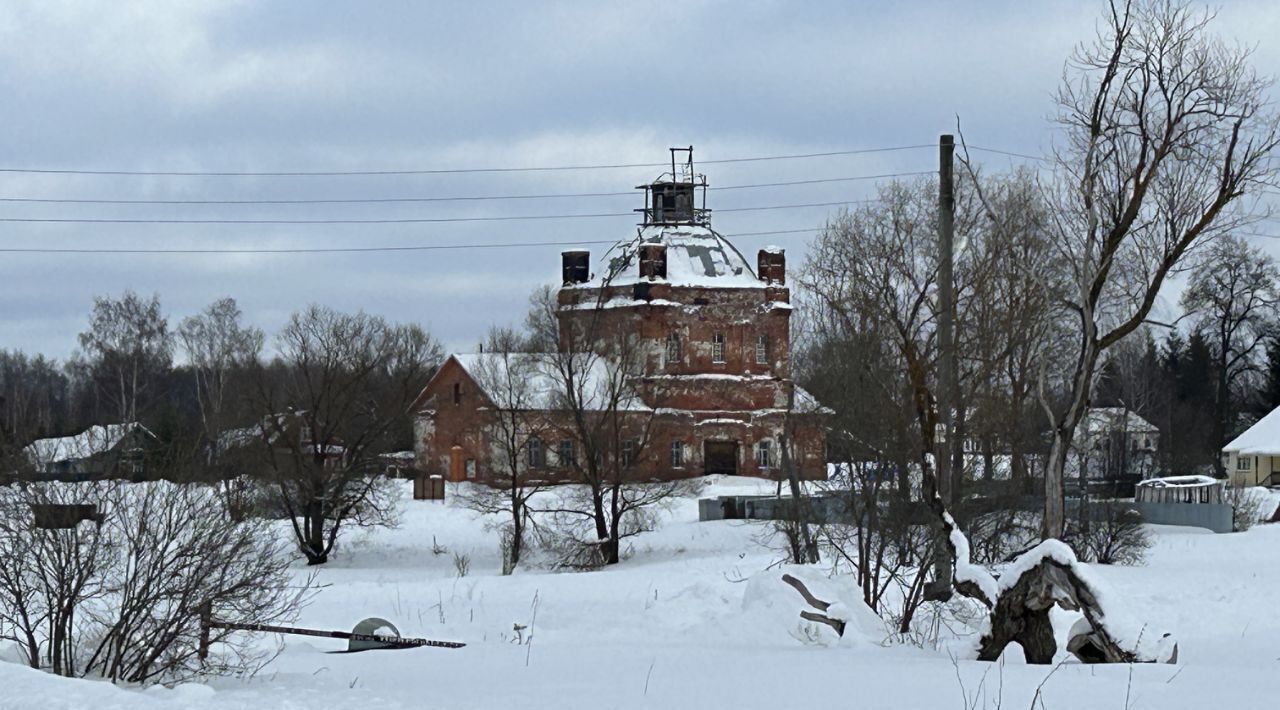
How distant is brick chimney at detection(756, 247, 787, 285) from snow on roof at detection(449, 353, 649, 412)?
15.3 meters

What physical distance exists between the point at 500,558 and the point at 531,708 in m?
33.3

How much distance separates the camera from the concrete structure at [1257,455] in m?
59.3

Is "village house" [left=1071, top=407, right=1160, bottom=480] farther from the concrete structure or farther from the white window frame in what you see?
the white window frame

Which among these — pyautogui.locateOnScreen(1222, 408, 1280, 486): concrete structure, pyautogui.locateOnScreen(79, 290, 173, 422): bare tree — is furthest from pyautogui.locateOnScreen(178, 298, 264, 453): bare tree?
pyautogui.locateOnScreen(1222, 408, 1280, 486): concrete structure

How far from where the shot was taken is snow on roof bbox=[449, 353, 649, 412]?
4675 cm

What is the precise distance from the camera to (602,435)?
44.9 meters

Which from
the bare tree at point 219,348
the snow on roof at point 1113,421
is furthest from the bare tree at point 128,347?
the snow on roof at point 1113,421

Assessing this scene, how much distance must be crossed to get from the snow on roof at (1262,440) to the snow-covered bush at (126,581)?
50913 mm

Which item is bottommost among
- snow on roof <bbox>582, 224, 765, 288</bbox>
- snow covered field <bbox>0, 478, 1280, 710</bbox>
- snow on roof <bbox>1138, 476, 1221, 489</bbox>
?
snow covered field <bbox>0, 478, 1280, 710</bbox>

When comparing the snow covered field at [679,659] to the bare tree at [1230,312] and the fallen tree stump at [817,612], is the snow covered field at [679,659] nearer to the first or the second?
the fallen tree stump at [817,612]

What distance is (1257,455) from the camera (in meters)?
61.0

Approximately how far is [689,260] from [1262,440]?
2349 cm

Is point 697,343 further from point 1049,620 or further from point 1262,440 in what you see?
point 1049,620

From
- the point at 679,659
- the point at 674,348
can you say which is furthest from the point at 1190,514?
the point at 679,659
